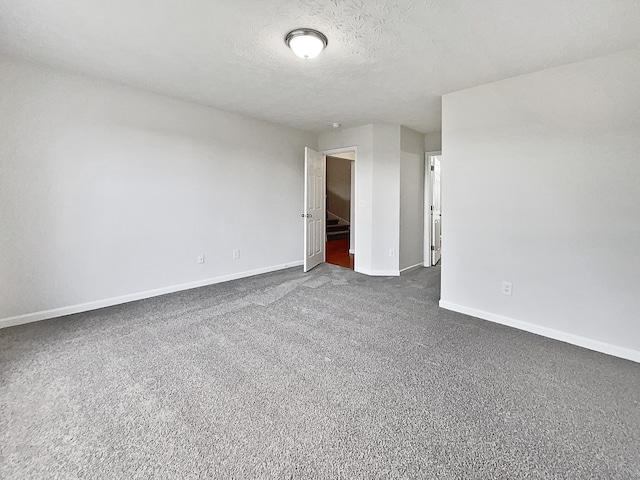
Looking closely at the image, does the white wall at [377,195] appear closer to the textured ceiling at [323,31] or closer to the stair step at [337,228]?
the textured ceiling at [323,31]

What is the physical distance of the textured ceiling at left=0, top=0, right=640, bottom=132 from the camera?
1.85 m

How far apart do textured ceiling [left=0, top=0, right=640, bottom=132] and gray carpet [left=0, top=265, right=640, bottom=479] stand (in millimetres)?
2321

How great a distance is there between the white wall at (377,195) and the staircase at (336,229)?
3.74 metres

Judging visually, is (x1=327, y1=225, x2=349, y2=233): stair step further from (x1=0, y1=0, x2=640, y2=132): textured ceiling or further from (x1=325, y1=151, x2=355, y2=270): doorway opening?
(x1=0, y1=0, x2=640, y2=132): textured ceiling

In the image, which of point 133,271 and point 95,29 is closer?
point 95,29

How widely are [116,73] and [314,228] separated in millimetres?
3241

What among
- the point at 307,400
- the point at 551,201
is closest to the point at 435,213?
the point at 551,201

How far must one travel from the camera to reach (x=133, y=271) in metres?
3.37

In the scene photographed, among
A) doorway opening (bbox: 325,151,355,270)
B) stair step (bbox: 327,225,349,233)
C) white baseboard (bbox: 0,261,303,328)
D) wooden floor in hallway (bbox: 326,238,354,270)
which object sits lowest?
white baseboard (bbox: 0,261,303,328)

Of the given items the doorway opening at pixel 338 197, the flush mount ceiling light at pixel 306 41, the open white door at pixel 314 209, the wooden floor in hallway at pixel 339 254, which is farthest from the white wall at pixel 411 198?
the doorway opening at pixel 338 197

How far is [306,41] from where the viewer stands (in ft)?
6.96

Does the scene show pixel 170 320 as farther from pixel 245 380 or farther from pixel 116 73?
pixel 116 73

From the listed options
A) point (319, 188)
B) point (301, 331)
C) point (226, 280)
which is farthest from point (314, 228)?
point (301, 331)

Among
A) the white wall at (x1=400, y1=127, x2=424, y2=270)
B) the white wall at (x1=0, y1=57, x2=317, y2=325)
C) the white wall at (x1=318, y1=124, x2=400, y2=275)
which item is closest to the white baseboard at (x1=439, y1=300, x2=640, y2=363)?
the white wall at (x1=318, y1=124, x2=400, y2=275)
